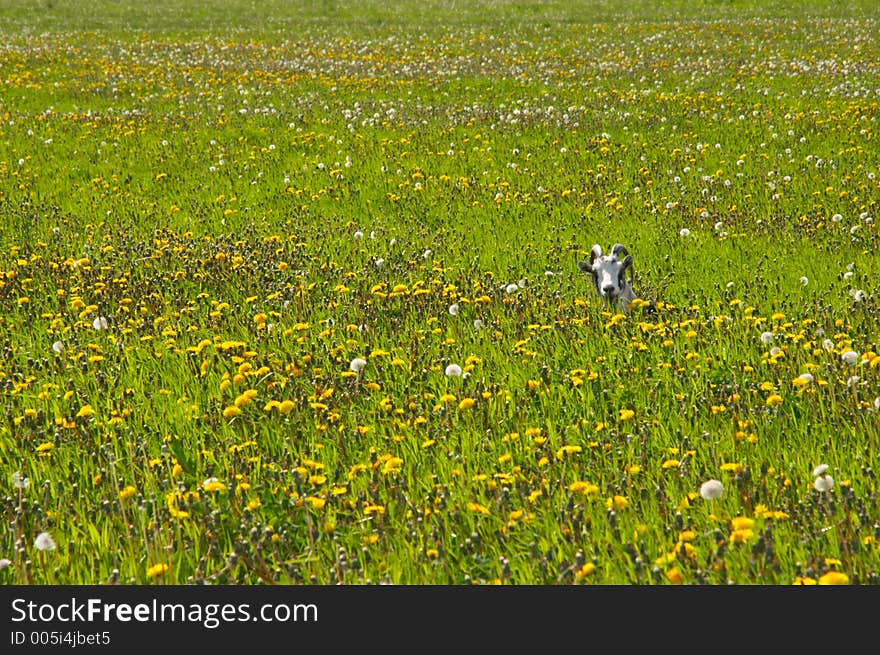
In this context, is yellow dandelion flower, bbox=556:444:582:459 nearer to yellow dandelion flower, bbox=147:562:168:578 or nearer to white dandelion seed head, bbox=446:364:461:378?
white dandelion seed head, bbox=446:364:461:378

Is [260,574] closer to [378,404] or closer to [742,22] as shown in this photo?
[378,404]

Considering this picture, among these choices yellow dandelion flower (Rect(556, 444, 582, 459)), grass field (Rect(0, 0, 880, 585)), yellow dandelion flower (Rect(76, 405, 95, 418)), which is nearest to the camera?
grass field (Rect(0, 0, 880, 585))

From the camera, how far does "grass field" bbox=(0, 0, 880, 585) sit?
4.04 metres

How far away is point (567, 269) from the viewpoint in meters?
8.83

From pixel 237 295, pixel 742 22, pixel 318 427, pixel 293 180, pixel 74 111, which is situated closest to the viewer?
pixel 318 427

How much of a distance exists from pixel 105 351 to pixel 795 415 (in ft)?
16.8

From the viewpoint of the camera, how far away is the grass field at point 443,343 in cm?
404

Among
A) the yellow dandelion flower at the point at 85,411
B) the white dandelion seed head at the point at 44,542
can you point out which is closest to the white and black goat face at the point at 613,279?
the yellow dandelion flower at the point at 85,411

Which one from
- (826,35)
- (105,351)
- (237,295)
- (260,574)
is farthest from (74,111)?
(826,35)

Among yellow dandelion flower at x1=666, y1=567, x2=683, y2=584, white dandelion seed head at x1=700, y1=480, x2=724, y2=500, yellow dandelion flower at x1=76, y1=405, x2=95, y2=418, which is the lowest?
yellow dandelion flower at x1=666, y1=567, x2=683, y2=584

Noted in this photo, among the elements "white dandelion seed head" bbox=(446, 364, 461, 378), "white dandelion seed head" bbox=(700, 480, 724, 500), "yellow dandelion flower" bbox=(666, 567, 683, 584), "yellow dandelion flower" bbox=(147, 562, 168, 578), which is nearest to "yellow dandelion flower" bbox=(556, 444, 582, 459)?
"white dandelion seed head" bbox=(700, 480, 724, 500)

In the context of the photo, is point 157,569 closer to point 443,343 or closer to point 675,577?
point 675,577

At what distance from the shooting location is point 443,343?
6.63 meters

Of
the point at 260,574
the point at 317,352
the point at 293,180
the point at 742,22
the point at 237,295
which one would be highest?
the point at 742,22
